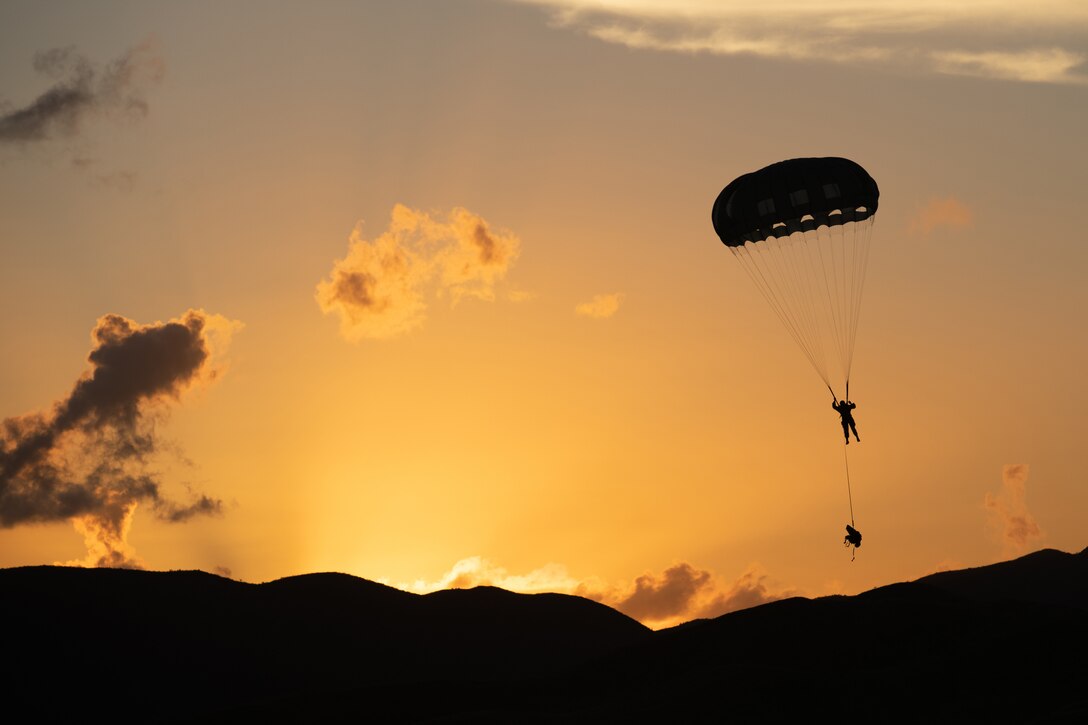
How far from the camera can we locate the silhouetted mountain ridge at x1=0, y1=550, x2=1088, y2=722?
67188mm

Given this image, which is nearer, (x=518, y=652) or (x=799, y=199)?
(x=799, y=199)

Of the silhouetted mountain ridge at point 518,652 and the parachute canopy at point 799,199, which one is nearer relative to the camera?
the parachute canopy at point 799,199

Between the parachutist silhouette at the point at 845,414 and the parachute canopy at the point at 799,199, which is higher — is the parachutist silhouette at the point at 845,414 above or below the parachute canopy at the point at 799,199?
below

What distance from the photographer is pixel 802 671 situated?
7088 centimetres

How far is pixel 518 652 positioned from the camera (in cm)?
10681

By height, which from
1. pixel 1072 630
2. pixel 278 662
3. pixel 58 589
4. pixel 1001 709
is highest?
pixel 58 589

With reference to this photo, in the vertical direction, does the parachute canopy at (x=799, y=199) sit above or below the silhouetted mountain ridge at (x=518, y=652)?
above

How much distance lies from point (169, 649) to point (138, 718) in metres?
7.09

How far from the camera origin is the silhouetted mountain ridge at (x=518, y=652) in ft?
220

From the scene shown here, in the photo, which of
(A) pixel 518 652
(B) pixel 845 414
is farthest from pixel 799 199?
(A) pixel 518 652

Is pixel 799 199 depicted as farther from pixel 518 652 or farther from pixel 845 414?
pixel 518 652

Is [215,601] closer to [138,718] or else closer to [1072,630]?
[138,718]

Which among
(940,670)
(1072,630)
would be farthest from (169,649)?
(1072,630)

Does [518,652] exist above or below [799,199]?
below
